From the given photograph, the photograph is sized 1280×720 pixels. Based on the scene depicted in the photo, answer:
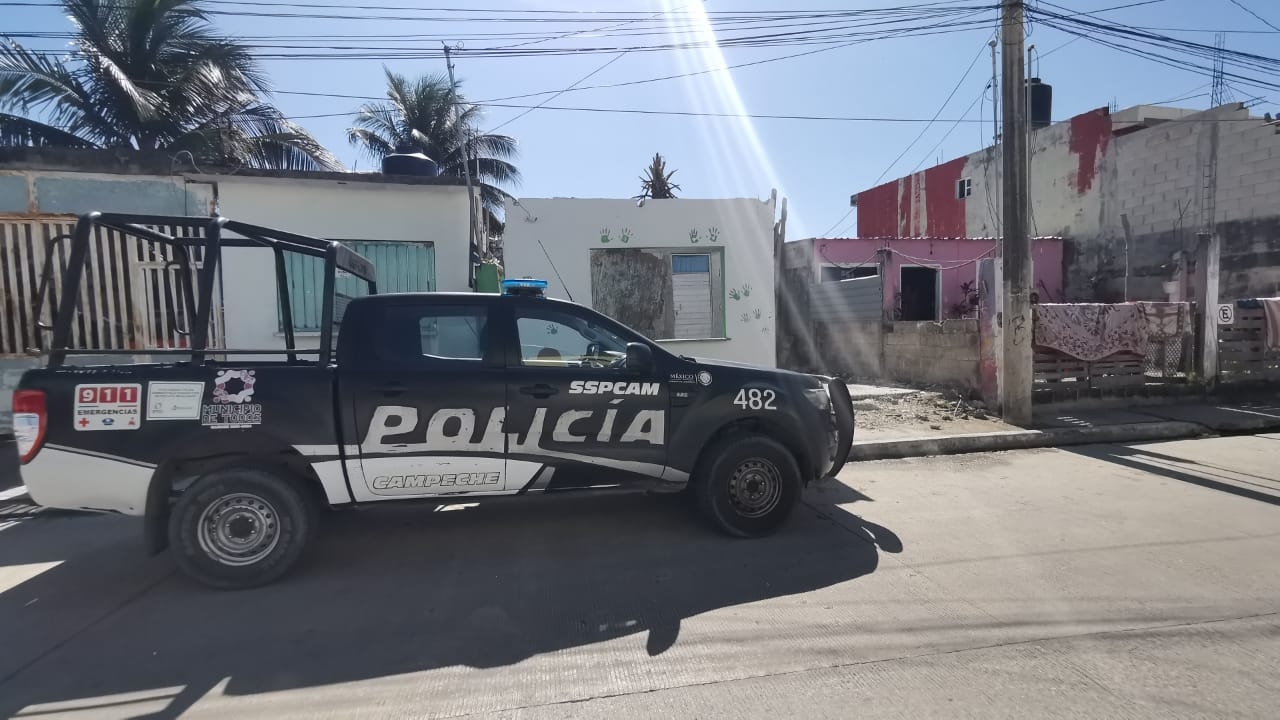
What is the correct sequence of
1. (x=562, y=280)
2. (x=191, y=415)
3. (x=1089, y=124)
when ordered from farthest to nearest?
(x=1089, y=124) < (x=562, y=280) < (x=191, y=415)

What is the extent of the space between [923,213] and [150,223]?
86.1 feet

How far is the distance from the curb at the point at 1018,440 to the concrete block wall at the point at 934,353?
1.73 metres

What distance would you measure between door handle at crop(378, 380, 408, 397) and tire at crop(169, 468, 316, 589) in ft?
2.62

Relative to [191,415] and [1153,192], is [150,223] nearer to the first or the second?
[191,415]

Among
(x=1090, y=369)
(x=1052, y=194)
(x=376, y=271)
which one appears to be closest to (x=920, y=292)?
(x=1052, y=194)

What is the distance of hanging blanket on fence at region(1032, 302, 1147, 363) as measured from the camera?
9.70m

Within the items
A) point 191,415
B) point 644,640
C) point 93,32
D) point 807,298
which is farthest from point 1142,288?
point 93,32

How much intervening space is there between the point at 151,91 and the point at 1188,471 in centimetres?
1960

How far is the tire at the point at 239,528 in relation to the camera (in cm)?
399

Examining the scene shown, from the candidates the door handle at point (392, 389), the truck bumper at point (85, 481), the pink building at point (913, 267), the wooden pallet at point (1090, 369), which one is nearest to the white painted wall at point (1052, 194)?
the pink building at point (913, 267)

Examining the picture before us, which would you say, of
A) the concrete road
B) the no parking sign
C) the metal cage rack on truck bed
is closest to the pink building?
the no parking sign

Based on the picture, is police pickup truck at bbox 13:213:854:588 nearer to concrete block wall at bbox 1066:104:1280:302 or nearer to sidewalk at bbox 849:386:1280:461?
sidewalk at bbox 849:386:1280:461

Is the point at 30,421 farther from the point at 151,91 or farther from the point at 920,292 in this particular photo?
the point at 920,292

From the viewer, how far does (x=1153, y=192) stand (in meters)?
17.4
